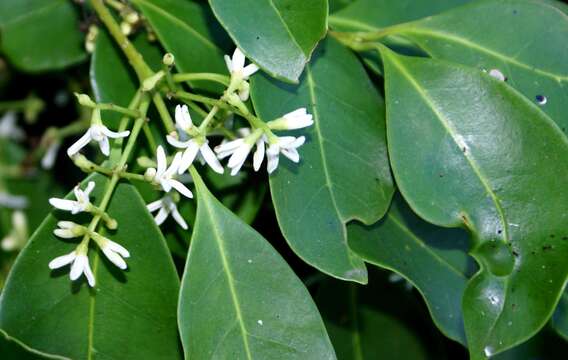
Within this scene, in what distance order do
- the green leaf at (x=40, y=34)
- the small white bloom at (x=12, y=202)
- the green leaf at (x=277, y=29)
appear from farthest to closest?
the small white bloom at (x=12, y=202) < the green leaf at (x=40, y=34) < the green leaf at (x=277, y=29)

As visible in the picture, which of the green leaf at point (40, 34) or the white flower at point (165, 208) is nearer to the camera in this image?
the white flower at point (165, 208)

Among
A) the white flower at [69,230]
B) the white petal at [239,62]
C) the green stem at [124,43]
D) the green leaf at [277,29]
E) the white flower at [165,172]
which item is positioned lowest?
the white flower at [69,230]

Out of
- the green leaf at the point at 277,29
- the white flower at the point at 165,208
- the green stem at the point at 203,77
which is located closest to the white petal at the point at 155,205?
the white flower at the point at 165,208

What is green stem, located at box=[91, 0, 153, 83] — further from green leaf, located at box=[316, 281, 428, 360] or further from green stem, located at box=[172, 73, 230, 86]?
green leaf, located at box=[316, 281, 428, 360]

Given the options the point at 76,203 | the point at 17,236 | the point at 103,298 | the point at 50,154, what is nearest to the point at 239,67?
the point at 76,203

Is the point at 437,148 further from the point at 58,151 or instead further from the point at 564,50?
the point at 58,151

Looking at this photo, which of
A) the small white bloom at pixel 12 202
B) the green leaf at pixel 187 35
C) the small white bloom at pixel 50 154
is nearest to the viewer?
the green leaf at pixel 187 35

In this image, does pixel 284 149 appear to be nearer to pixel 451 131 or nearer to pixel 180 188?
pixel 180 188

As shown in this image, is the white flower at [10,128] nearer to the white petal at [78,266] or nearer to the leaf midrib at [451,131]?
the white petal at [78,266]

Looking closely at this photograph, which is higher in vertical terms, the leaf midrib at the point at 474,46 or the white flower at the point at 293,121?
the leaf midrib at the point at 474,46
